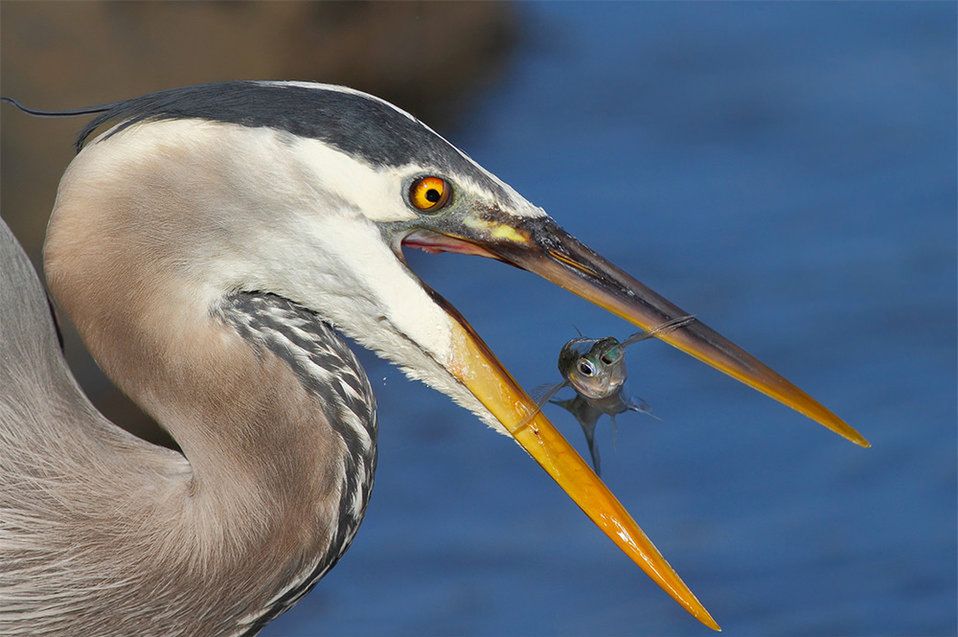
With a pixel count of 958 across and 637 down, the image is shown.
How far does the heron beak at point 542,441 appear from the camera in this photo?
1995mm

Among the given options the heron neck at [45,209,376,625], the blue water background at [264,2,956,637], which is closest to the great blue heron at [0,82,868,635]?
the heron neck at [45,209,376,625]

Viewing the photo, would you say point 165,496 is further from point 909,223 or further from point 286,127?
point 909,223

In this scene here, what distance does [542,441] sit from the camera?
2.05 m

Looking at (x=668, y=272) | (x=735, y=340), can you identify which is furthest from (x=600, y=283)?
(x=668, y=272)

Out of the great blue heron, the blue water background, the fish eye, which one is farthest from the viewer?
the blue water background

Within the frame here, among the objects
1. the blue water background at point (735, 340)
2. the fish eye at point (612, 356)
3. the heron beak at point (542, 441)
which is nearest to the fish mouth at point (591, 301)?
the heron beak at point (542, 441)

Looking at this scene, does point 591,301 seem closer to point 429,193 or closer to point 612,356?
point 612,356

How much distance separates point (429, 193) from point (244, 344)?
308 mm

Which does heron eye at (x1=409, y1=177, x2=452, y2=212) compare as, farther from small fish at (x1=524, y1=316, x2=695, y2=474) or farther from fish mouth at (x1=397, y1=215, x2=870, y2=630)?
small fish at (x1=524, y1=316, x2=695, y2=474)

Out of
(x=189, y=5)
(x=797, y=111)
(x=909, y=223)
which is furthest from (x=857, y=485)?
(x=189, y=5)

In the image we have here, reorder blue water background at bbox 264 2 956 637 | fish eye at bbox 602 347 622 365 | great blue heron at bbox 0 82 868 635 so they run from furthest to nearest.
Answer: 1. blue water background at bbox 264 2 956 637
2. fish eye at bbox 602 347 622 365
3. great blue heron at bbox 0 82 868 635

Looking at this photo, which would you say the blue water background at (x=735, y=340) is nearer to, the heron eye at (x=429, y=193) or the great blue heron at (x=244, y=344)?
the great blue heron at (x=244, y=344)

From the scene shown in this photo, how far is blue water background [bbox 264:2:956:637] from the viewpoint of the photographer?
3.51 m

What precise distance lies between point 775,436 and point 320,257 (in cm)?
212
